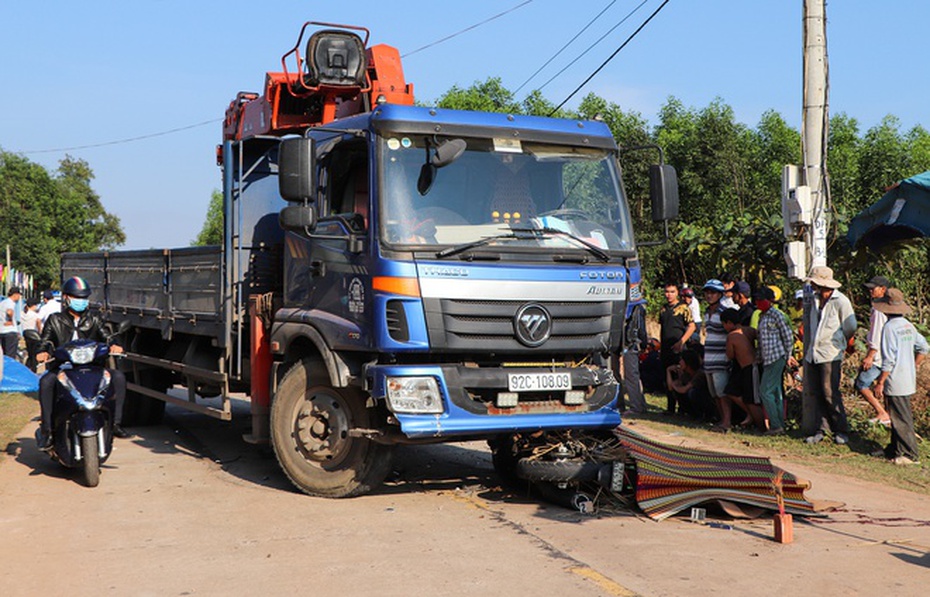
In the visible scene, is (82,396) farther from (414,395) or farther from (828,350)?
(828,350)

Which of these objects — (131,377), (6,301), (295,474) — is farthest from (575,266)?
(6,301)

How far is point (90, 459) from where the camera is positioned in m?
8.75

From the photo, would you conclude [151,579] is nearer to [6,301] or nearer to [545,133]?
[545,133]

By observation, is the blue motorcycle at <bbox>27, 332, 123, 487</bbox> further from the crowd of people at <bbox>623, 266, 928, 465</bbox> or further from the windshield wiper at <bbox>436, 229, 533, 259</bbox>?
the crowd of people at <bbox>623, 266, 928, 465</bbox>

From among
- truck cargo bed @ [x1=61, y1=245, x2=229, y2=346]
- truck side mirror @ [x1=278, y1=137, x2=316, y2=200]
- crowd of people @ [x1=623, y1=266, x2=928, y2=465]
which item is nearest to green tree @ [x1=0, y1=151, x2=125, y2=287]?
truck cargo bed @ [x1=61, y1=245, x2=229, y2=346]

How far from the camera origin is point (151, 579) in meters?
5.82

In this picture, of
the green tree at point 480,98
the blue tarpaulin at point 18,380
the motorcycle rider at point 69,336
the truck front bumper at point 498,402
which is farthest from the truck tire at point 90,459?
the green tree at point 480,98

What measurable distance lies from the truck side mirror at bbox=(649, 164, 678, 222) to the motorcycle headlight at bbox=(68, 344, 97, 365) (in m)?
5.01

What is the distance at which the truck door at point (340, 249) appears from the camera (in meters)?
7.70

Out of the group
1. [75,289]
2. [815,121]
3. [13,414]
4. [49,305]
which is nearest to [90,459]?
[75,289]

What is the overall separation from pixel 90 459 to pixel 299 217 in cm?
284

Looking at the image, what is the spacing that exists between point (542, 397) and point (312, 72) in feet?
13.2

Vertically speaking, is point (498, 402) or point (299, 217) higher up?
point (299, 217)

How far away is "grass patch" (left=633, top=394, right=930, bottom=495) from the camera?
920 centimetres
